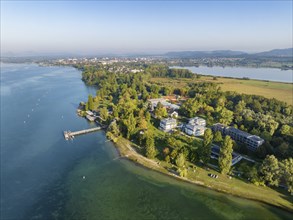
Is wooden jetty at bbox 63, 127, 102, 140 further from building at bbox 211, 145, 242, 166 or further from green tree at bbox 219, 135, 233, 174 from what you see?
green tree at bbox 219, 135, 233, 174

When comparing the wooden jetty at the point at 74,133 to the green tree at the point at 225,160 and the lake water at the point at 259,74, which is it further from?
the lake water at the point at 259,74

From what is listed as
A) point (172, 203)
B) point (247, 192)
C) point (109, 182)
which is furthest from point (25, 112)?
point (247, 192)

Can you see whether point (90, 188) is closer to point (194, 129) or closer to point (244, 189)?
point (244, 189)

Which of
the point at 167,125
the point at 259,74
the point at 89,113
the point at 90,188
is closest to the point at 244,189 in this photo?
the point at 90,188

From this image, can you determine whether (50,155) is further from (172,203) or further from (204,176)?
(204,176)

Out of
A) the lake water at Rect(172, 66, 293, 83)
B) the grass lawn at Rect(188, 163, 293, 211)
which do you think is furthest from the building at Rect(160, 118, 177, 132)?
the lake water at Rect(172, 66, 293, 83)
